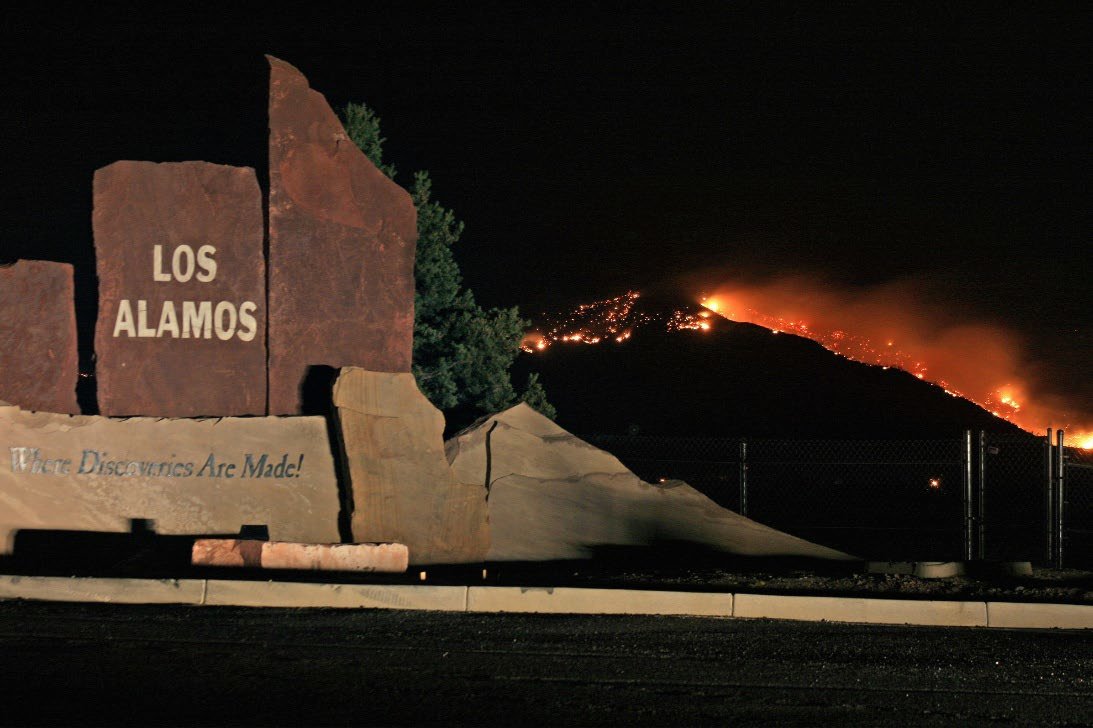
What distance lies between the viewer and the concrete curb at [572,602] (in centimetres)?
1023

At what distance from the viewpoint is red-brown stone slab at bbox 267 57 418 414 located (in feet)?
48.2

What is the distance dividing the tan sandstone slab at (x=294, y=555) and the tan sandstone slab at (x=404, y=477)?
4.32 ft

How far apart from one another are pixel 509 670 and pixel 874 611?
3678 millimetres

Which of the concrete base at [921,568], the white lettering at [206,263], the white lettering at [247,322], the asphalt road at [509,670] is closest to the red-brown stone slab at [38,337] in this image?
the white lettering at [206,263]

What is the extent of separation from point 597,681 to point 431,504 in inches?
258

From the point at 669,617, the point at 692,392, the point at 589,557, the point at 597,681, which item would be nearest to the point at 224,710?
the point at 597,681

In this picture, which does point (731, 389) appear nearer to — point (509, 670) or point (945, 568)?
point (945, 568)

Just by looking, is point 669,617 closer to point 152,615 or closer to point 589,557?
point 152,615

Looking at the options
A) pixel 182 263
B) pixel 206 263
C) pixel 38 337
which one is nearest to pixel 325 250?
pixel 206 263

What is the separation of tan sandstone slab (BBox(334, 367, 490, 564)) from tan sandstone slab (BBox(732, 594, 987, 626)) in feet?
14.6

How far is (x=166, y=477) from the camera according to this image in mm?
13828

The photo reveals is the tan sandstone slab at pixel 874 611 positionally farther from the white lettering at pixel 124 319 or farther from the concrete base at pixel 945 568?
the white lettering at pixel 124 319

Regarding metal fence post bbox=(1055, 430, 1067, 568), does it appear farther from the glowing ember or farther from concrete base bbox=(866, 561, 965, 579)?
the glowing ember

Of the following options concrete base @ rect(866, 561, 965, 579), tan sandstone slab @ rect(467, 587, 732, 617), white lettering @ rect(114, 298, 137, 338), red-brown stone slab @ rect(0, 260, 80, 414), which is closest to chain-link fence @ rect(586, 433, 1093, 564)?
concrete base @ rect(866, 561, 965, 579)
